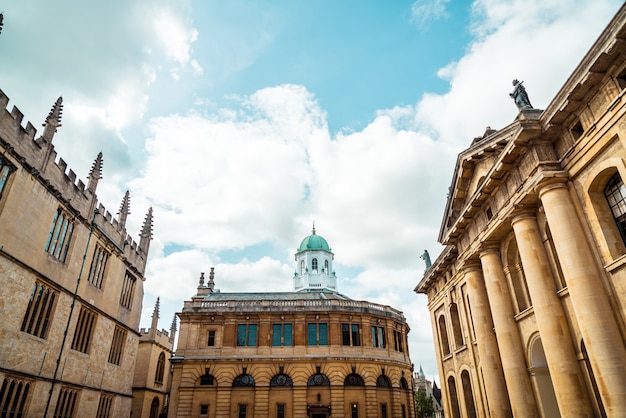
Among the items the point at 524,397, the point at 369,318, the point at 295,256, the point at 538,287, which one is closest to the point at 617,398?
the point at 538,287

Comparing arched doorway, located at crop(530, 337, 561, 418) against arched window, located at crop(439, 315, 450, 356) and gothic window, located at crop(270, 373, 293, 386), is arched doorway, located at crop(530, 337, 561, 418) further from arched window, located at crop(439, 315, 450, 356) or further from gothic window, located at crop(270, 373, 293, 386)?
gothic window, located at crop(270, 373, 293, 386)

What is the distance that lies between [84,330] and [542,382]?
2579cm

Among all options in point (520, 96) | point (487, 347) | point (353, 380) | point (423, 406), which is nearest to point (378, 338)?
point (353, 380)

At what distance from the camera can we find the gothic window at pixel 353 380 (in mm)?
38019

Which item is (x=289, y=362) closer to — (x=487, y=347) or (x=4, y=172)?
(x=487, y=347)

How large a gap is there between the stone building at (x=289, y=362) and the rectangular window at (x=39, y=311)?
18.3 metres

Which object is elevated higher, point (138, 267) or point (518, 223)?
point (138, 267)

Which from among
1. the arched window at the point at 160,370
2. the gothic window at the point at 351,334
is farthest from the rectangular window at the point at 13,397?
the arched window at the point at 160,370

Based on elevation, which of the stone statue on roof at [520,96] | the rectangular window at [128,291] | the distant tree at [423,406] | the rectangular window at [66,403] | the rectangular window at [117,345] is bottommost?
the rectangular window at [66,403]

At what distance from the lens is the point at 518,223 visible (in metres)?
17.0

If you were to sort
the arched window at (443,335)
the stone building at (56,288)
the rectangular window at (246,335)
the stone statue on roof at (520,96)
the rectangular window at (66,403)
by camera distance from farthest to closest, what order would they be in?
1. the rectangular window at (246,335)
2. the arched window at (443,335)
3. the rectangular window at (66,403)
4. the stone building at (56,288)
5. the stone statue on roof at (520,96)

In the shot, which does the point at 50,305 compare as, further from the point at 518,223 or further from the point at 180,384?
the point at 518,223

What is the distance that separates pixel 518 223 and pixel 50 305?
24.2 m

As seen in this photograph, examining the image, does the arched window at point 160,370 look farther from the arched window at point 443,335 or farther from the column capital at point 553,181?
the column capital at point 553,181
